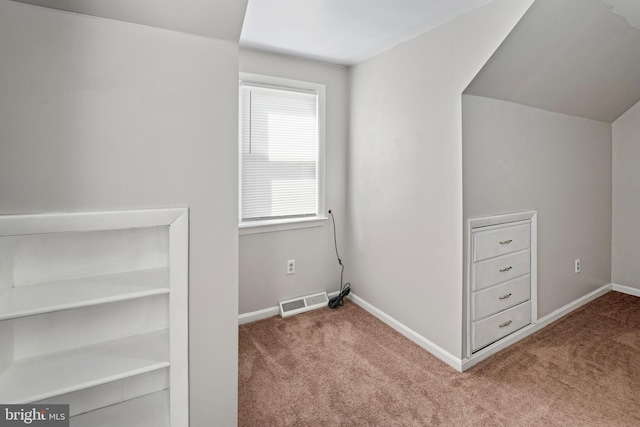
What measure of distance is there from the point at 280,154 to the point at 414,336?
193 centimetres

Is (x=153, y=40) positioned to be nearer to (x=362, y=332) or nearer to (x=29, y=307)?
(x=29, y=307)

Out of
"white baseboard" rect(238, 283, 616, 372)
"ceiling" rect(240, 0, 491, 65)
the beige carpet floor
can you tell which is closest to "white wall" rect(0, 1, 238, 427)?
the beige carpet floor

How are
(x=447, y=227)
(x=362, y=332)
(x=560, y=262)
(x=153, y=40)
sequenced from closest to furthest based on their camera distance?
(x=153, y=40) → (x=447, y=227) → (x=362, y=332) → (x=560, y=262)

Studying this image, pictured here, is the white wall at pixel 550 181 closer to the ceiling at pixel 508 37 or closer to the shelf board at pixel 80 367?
the ceiling at pixel 508 37

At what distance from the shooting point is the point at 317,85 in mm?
2973

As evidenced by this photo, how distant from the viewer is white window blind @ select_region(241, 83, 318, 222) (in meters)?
2.72

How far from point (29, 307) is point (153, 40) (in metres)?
1.03

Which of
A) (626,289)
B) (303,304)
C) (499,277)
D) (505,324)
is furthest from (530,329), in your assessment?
(303,304)

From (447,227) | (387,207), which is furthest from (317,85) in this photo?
(447,227)

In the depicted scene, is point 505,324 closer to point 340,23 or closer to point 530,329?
point 530,329

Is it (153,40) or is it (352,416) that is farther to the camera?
(352,416)

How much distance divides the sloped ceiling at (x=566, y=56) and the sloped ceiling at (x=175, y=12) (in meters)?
1.52

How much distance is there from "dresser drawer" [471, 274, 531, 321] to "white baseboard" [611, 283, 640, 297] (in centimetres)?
179

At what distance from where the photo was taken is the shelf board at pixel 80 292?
1.03 metres
